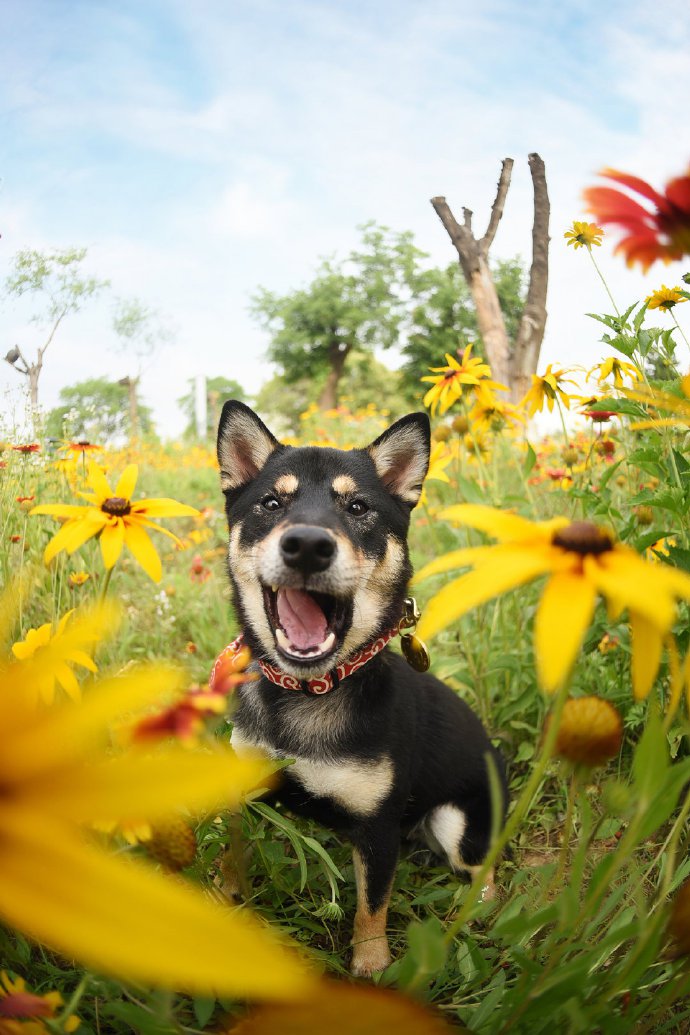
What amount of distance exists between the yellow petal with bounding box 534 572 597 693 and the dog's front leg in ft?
4.78

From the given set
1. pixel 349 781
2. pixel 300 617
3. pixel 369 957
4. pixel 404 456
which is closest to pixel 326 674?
pixel 300 617

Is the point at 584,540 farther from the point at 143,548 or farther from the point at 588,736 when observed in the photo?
the point at 143,548

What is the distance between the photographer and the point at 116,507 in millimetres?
1435

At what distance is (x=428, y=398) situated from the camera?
289 cm

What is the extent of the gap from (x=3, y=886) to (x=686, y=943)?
2.24ft

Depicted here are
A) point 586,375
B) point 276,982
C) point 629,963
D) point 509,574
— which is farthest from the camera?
point 586,375

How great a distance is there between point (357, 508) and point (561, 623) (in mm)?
1642

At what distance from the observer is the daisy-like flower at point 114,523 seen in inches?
53.4

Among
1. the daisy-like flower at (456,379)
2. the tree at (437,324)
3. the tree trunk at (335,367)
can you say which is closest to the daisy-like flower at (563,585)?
the daisy-like flower at (456,379)

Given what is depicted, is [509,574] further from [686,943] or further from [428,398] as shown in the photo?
[428,398]

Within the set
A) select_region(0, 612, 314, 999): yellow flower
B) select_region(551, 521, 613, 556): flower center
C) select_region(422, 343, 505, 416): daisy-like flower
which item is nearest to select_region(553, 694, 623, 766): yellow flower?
select_region(551, 521, 613, 556): flower center

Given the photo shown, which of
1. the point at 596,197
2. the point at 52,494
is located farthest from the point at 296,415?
the point at 596,197

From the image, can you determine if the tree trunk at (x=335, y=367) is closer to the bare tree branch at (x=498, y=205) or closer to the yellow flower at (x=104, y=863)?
the bare tree branch at (x=498, y=205)

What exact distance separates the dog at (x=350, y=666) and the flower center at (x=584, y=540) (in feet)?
3.77
